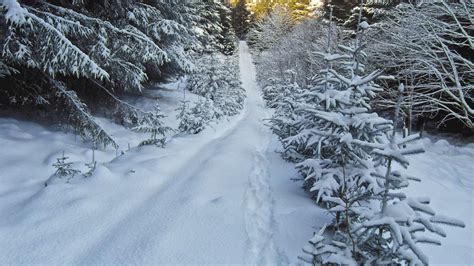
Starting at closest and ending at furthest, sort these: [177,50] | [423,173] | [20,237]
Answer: [20,237]
[423,173]
[177,50]

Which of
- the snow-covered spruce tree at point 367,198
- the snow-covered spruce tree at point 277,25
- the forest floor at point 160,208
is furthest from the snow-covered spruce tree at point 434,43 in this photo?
the snow-covered spruce tree at point 277,25

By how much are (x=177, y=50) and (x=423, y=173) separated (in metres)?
7.88

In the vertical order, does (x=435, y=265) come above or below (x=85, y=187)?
below

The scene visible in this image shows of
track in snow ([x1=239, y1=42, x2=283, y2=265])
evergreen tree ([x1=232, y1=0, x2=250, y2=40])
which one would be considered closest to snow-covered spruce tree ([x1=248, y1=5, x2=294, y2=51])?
evergreen tree ([x1=232, y1=0, x2=250, y2=40])

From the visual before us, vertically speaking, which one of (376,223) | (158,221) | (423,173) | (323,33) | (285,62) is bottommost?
(423,173)

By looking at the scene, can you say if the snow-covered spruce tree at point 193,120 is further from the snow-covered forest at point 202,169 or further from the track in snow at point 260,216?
the track in snow at point 260,216

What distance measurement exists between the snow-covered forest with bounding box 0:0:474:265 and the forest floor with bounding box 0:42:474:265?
0.02m

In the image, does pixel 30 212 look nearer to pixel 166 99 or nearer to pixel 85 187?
pixel 85 187

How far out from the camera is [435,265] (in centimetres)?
360

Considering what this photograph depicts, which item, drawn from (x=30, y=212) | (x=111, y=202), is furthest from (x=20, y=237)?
(x=111, y=202)

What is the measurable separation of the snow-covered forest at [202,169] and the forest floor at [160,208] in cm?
2

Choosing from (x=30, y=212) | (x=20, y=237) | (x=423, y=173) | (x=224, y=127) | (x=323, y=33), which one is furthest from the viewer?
(x=323, y=33)

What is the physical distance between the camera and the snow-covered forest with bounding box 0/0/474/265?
318 centimetres

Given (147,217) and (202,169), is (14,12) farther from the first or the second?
(202,169)
